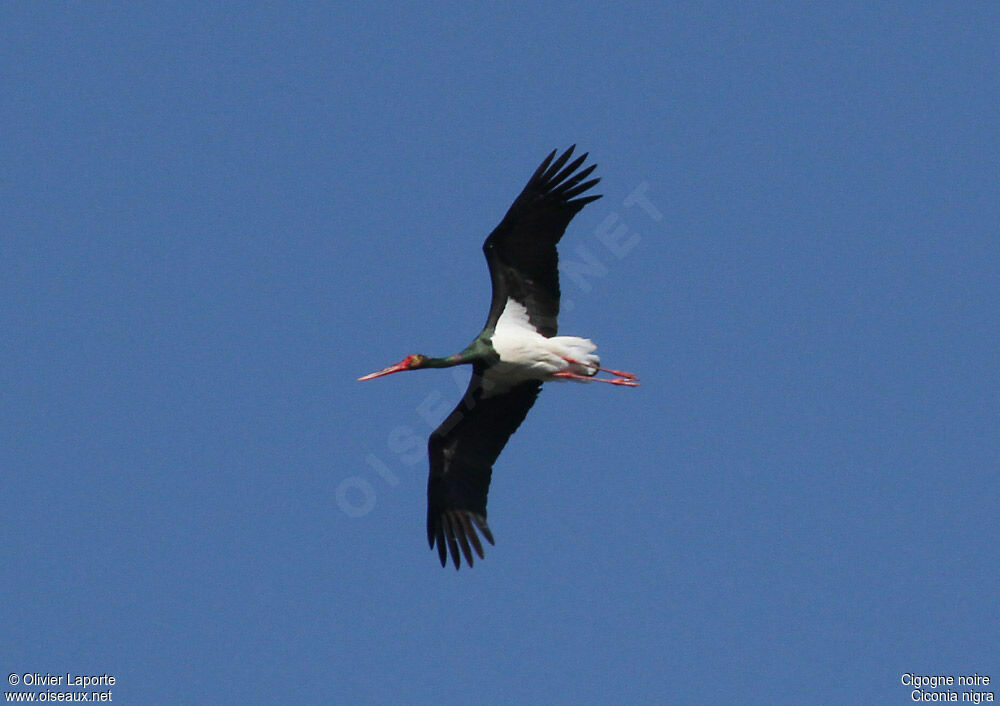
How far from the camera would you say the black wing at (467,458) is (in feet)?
57.6

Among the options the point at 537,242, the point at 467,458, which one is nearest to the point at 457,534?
the point at 467,458

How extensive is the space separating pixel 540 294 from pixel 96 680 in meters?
7.49

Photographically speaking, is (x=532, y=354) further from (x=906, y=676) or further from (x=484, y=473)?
(x=906, y=676)

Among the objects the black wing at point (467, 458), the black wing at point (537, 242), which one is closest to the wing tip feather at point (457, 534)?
the black wing at point (467, 458)

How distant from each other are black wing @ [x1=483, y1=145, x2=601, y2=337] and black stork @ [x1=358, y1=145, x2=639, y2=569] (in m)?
0.01

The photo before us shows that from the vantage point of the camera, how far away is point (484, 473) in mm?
17750

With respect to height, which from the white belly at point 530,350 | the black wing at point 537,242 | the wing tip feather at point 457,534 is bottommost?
the wing tip feather at point 457,534

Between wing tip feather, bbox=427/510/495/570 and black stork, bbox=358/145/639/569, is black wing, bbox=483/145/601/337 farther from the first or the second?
wing tip feather, bbox=427/510/495/570

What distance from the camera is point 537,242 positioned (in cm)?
1659

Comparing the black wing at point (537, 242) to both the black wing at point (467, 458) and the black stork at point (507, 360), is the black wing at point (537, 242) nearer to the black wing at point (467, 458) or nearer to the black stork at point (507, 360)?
the black stork at point (507, 360)

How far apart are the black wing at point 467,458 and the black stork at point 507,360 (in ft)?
0.04

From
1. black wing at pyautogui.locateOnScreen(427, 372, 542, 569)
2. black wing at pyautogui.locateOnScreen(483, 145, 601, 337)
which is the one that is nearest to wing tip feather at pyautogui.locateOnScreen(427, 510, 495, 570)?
black wing at pyautogui.locateOnScreen(427, 372, 542, 569)

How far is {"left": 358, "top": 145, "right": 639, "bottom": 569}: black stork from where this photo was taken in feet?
54.0

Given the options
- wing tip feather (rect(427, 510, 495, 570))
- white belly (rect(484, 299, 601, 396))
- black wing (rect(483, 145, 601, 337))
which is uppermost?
black wing (rect(483, 145, 601, 337))
